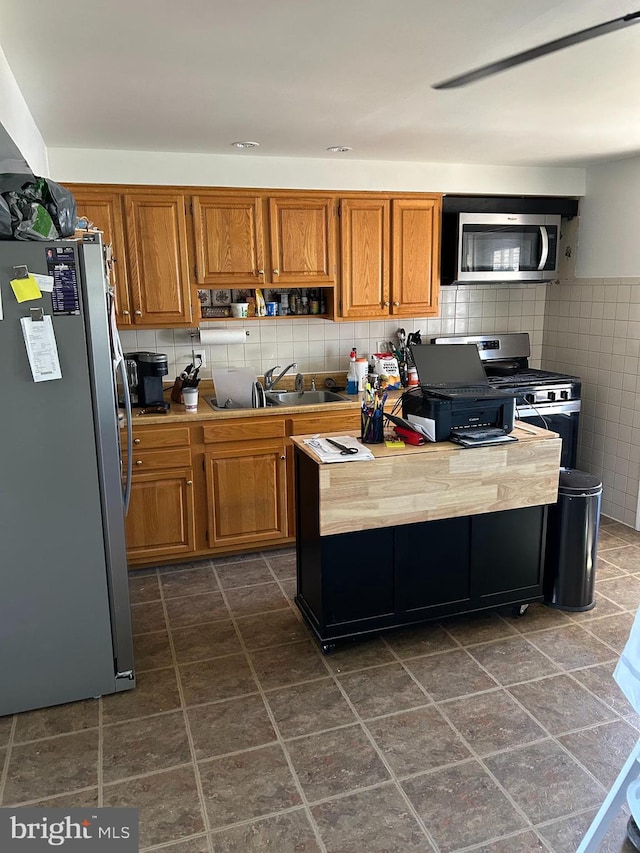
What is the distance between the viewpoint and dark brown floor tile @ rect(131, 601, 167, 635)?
124 inches

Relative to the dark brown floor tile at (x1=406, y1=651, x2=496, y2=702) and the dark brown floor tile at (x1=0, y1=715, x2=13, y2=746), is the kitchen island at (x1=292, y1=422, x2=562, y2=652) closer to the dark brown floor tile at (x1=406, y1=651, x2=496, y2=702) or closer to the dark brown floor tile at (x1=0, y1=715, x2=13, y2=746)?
the dark brown floor tile at (x1=406, y1=651, x2=496, y2=702)

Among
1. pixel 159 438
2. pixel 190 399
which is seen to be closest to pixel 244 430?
pixel 190 399

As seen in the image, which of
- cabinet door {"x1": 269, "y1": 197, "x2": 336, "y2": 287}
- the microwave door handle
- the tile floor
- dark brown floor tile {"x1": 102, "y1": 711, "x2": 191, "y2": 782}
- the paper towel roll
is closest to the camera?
the tile floor

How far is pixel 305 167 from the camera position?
3.97 m

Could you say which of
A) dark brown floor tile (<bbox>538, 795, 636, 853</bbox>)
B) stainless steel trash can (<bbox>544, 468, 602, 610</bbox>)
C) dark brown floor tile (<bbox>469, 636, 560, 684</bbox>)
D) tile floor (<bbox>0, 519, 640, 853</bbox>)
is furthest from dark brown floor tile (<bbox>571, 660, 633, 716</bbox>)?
dark brown floor tile (<bbox>538, 795, 636, 853</bbox>)

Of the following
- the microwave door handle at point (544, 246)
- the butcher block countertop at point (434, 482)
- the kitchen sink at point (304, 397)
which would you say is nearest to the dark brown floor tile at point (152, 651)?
the butcher block countertop at point (434, 482)

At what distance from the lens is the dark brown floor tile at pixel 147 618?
315 centimetres

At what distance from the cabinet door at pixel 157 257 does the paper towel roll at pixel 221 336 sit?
10.2 inches

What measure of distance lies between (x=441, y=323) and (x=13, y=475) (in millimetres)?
3324

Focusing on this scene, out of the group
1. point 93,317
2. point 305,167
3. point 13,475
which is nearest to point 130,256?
point 305,167

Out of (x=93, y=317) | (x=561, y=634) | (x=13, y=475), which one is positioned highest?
(x=93, y=317)

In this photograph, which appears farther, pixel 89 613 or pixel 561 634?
pixel 561 634

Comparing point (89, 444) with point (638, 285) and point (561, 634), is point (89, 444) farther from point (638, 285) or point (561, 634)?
point (638, 285)

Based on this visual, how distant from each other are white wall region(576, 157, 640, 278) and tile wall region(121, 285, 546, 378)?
1.74ft
